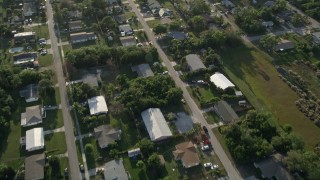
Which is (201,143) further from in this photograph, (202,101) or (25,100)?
(25,100)

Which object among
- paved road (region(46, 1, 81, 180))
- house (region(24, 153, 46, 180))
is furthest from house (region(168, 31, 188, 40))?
house (region(24, 153, 46, 180))

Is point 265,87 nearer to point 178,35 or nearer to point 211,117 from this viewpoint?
point 211,117

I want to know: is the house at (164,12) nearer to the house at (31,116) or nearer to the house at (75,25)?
the house at (75,25)

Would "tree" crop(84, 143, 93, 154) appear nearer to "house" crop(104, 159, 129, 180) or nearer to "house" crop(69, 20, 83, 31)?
"house" crop(104, 159, 129, 180)

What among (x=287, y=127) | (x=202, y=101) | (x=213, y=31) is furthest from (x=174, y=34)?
(x=287, y=127)

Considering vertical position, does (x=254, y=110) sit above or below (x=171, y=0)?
below

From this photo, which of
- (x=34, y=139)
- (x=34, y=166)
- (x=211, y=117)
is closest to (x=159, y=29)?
(x=211, y=117)
